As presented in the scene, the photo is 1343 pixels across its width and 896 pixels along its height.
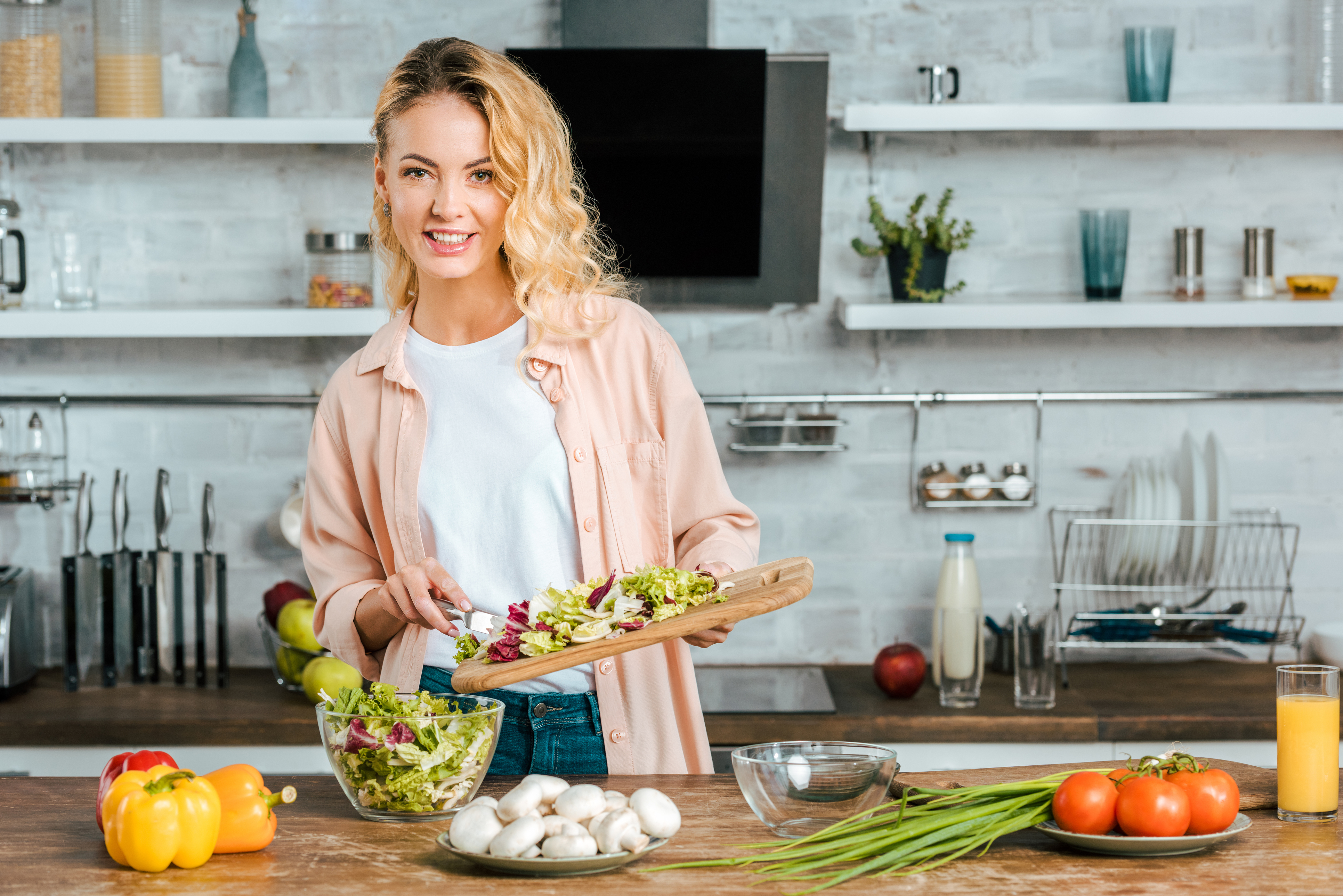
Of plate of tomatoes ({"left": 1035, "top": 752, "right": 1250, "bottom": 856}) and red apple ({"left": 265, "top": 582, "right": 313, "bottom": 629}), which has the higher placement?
plate of tomatoes ({"left": 1035, "top": 752, "right": 1250, "bottom": 856})

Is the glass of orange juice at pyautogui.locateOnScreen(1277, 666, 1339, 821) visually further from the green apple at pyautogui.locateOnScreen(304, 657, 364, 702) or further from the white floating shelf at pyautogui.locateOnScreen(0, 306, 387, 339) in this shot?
the white floating shelf at pyautogui.locateOnScreen(0, 306, 387, 339)

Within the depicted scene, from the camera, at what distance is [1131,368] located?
112 inches

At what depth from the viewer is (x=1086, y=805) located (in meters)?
1.15

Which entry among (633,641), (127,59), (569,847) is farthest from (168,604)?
(569,847)

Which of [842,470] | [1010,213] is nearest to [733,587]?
[842,470]

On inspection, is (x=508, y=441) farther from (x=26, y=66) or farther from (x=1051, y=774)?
(x=26, y=66)

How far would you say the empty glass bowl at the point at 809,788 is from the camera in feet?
3.85

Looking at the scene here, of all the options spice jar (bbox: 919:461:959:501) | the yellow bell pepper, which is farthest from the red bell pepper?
spice jar (bbox: 919:461:959:501)

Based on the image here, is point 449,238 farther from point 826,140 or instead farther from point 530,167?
point 826,140

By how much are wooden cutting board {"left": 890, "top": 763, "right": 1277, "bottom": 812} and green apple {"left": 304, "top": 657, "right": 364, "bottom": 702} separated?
4.16 ft

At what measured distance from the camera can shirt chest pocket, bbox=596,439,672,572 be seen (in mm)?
1560

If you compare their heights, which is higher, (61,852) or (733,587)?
(733,587)

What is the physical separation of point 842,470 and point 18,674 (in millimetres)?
1735

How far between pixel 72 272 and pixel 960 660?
1.95 metres
